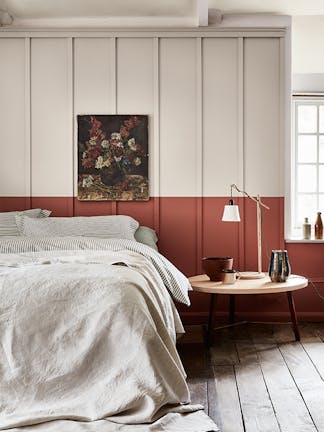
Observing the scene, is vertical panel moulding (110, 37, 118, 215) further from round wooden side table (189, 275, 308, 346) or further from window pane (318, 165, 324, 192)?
window pane (318, 165, 324, 192)

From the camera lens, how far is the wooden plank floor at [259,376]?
110 inches

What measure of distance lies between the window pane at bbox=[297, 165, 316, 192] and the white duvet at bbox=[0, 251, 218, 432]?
10.8 ft

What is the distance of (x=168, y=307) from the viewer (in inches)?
128

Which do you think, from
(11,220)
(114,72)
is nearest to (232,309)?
(11,220)

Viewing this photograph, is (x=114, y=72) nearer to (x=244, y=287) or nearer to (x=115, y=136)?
(x=115, y=136)

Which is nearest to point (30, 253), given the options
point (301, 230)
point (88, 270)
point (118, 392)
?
point (88, 270)

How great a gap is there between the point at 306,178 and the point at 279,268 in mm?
1593

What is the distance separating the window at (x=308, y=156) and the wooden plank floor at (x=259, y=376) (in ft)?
4.18

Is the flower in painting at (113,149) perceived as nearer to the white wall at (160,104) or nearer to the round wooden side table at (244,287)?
the white wall at (160,104)

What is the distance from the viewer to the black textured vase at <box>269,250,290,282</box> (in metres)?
4.38

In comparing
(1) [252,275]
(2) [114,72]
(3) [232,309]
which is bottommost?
(3) [232,309]

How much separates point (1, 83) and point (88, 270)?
2787 mm

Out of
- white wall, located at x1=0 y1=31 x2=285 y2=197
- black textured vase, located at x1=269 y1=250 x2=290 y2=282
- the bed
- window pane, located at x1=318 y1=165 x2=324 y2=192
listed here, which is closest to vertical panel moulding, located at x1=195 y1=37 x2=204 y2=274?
white wall, located at x1=0 y1=31 x2=285 y2=197

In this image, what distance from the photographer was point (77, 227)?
4637 mm
